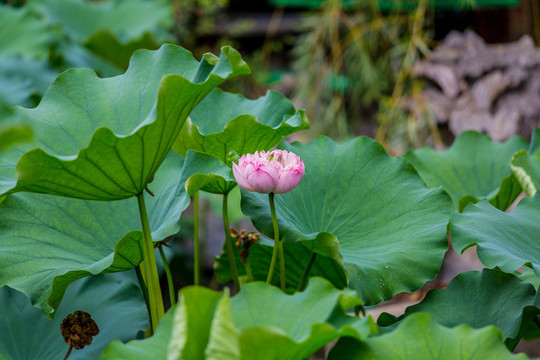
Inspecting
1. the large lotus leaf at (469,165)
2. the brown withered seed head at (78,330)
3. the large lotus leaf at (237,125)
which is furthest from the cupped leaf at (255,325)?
the large lotus leaf at (469,165)

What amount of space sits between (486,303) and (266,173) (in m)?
0.31

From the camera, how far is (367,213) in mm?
873

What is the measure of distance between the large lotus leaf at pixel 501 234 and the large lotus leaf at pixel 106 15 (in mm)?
2135

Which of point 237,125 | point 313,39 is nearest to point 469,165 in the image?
point 237,125

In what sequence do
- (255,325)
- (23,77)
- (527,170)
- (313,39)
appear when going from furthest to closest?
1. (313,39)
2. (23,77)
3. (527,170)
4. (255,325)

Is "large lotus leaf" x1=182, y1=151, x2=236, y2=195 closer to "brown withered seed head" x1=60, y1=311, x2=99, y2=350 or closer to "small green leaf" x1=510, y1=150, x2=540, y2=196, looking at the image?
"brown withered seed head" x1=60, y1=311, x2=99, y2=350

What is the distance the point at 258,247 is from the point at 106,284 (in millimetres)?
235

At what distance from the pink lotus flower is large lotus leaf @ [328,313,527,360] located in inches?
8.3

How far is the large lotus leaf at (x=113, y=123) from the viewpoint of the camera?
651mm

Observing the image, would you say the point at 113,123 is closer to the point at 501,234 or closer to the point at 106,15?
the point at 501,234

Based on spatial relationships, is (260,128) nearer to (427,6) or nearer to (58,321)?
(58,321)

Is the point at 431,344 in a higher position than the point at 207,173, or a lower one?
lower

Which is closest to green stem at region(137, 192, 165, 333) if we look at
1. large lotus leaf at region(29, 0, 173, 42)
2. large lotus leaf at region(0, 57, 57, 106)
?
large lotus leaf at region(0, 57, 57, 106)

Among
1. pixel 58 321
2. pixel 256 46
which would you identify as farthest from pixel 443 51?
pixel 58 321
